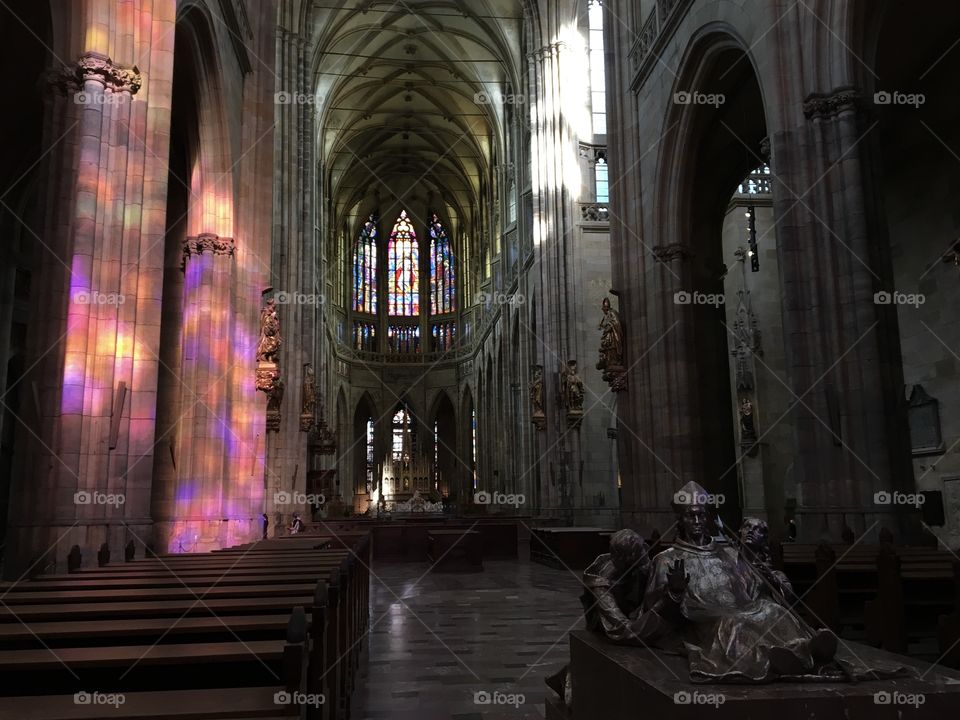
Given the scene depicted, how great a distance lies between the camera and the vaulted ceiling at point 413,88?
106ft

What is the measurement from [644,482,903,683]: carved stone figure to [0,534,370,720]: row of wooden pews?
1.43 metres

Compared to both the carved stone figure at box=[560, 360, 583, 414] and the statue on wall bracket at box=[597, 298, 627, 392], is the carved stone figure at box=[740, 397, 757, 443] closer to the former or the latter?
the carved stone figure at box=[560, 360, 583, 414]

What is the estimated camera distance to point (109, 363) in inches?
328

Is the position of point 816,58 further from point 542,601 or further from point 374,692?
point 374,692

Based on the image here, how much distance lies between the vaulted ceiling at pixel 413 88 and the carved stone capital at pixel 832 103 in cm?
2346

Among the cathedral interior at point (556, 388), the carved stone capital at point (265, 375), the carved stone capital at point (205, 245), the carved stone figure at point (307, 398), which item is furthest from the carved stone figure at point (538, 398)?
the carved stone capital at point (205, 245)

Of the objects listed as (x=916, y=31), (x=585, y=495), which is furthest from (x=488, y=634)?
(x=585, y=495)

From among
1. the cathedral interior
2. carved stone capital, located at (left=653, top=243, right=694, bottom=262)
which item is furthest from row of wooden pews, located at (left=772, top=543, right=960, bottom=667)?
carved stone capital, located at (left=653, top=243, right=694, bottom=262)

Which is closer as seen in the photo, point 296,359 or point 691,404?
point 691,404

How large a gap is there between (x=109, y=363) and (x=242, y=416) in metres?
6.31

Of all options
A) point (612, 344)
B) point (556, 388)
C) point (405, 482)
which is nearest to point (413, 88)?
point (405, 482)

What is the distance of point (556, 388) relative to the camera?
2509cm

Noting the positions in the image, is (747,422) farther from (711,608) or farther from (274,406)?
(711,608)

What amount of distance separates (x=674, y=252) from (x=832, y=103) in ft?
18.8
